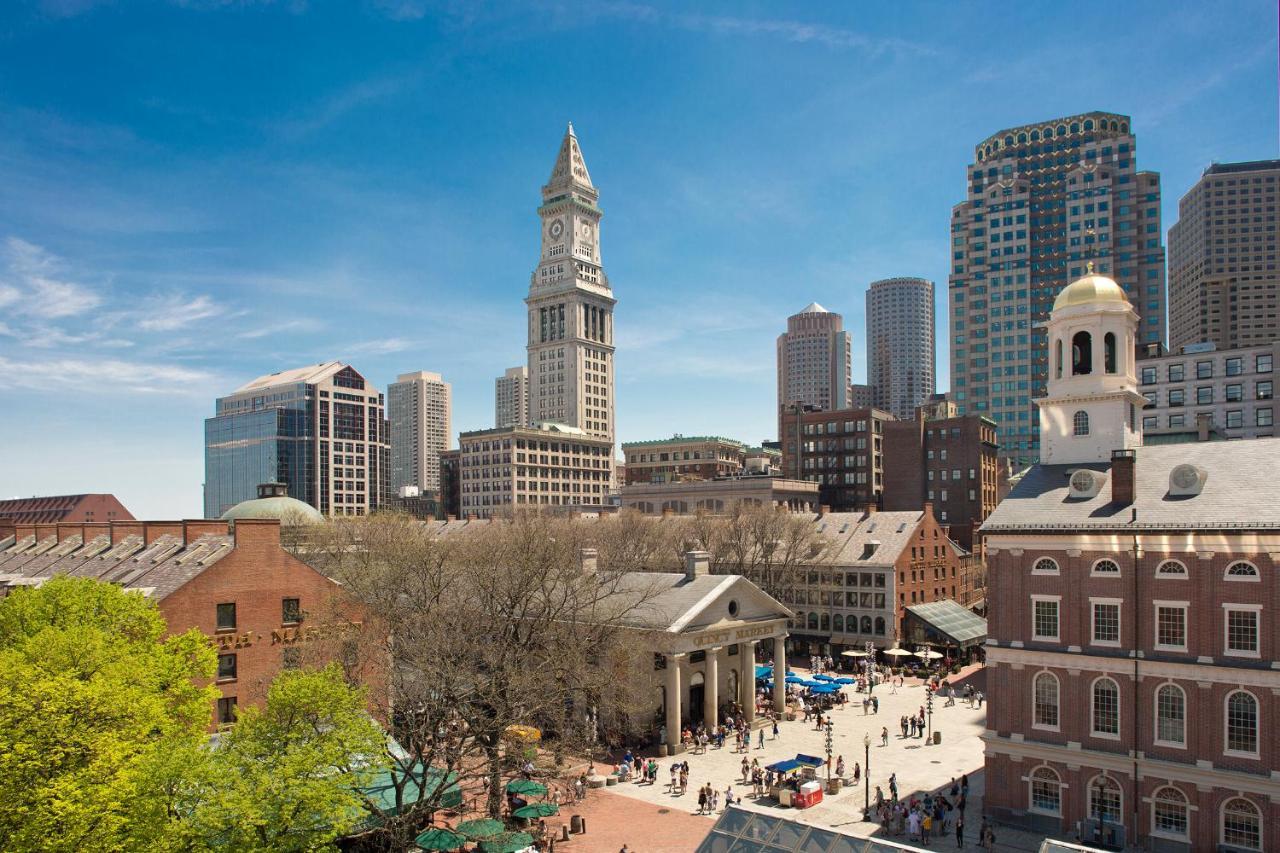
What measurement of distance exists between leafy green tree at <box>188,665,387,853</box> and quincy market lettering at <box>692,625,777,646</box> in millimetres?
28042

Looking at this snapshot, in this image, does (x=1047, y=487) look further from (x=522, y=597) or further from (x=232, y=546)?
(x=232, y=546)

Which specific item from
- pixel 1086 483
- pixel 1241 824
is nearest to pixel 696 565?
pixel 1086 483

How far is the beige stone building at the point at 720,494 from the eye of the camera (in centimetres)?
12325

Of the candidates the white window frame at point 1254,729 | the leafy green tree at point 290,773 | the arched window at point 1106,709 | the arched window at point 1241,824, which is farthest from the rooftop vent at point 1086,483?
the leafy green tree at point 290,773

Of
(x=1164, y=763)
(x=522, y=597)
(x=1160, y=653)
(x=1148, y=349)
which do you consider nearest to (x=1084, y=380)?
(x=1160, y=653)

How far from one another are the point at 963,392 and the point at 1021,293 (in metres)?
21.9

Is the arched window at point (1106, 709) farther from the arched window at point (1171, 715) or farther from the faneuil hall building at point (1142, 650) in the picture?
the arched window at point (1171, 715)

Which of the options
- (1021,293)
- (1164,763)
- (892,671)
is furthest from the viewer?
(1021,293)

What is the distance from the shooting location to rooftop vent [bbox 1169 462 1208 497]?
36719mm

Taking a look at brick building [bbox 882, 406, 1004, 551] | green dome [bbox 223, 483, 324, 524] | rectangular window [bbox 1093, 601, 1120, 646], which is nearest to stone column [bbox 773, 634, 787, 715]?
rectangular window [bbox 1093, 601, 1120, 646]

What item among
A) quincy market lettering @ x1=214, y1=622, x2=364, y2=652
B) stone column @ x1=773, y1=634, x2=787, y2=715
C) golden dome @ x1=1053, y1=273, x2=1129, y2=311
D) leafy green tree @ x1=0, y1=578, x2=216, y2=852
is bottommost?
stone column @ x1=773, y1=634, x2=787, y2=715

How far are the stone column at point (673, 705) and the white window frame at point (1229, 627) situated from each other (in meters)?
27.2

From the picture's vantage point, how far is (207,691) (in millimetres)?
31672

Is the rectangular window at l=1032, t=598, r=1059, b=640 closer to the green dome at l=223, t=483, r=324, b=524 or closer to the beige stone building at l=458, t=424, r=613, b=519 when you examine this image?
the green dome at l=223, t=483, r=324, b=524
